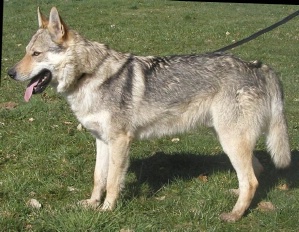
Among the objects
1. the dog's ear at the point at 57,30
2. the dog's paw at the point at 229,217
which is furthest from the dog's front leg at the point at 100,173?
the dog's paw at the point at 229,217

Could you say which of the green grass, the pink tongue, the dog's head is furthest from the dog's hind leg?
the pink tongue

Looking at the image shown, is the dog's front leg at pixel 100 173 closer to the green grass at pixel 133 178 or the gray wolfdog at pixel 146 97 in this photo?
the gray wolfdog at pixel 146 97

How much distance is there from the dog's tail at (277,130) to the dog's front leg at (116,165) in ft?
4.93

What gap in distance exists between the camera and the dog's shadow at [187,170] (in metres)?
5.10

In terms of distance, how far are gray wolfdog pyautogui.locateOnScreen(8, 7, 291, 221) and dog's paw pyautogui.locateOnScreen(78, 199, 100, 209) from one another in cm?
1

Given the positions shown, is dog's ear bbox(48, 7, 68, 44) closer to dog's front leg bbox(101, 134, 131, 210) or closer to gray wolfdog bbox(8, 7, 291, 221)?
gray wolfdog bbox(8, 7, 291, 221)

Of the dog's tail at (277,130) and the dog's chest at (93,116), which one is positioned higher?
the dog's chest at (93,116)

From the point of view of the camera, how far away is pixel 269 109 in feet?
15.5

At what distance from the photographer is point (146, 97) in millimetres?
4684

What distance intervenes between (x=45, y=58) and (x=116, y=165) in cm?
125

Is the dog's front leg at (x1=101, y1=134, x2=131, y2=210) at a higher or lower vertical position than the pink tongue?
lower

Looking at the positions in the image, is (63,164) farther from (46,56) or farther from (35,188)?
(46,56)

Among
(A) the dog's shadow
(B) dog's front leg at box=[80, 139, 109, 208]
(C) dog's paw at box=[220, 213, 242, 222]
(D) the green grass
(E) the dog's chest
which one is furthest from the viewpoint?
(A) the dog's shadow

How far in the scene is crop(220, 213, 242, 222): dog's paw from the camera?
4.34 metres
